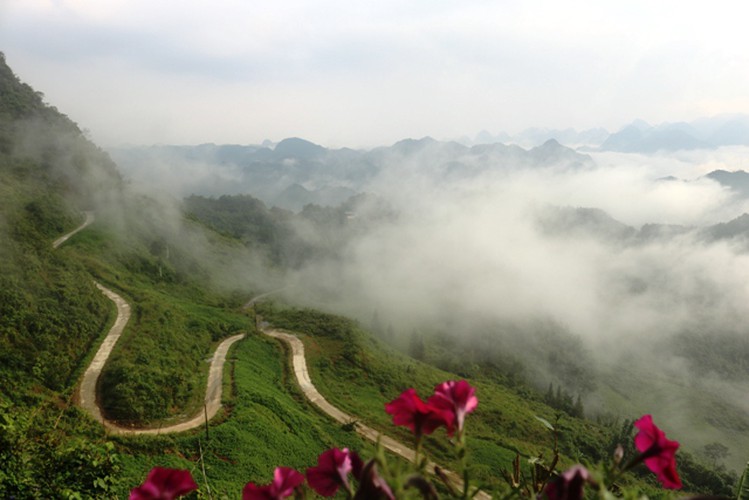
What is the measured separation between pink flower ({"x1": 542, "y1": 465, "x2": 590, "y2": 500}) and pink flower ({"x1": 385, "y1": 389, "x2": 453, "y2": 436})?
0.62 metres

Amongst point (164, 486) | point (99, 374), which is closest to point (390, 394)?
point (99, 374)

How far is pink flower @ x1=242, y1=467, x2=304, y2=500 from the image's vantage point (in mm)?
2488

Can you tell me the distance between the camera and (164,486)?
2266mm

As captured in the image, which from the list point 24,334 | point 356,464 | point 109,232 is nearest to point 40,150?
point 109,232

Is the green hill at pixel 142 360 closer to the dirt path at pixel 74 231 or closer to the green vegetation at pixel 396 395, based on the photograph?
the green vegetation at pixel 396 395

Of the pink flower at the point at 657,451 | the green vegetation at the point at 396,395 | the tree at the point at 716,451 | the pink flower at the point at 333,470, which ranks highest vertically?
the pink flower at the point at 657,451

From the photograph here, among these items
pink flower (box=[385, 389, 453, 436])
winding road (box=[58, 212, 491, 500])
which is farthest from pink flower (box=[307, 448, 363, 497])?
winding road (box=[58, 212, 491, 500])

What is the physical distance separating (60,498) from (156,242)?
9758 centimetres

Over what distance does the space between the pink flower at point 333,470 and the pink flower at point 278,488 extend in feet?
0.58

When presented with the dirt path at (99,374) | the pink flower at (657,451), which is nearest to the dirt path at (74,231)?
the dirt path at (99,374)

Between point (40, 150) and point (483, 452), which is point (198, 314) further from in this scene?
point (40, 150)

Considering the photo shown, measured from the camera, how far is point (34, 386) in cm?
3028

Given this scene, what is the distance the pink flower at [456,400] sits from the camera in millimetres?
2545

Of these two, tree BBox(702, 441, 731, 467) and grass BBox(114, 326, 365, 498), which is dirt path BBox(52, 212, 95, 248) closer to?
grass BBox(114, 326, 365, 498)
